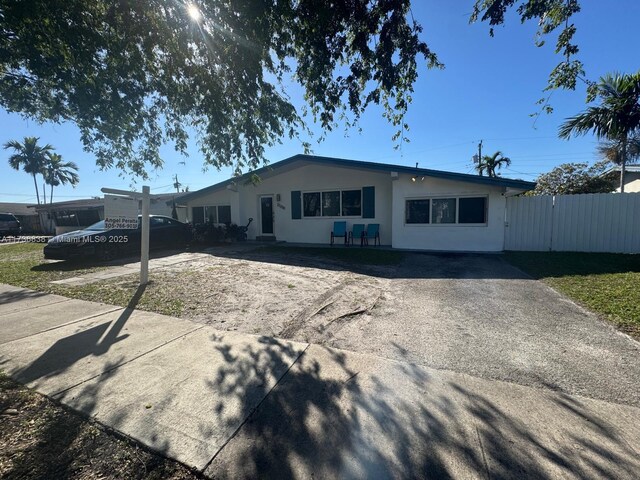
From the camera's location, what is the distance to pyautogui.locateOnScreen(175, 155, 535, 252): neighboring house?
9805 millimetres

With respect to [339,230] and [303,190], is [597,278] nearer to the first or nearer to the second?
[339,230]

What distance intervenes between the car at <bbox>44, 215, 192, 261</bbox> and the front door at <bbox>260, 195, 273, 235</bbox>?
4515 millimetres

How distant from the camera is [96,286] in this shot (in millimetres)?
5805

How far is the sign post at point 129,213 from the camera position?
5949 mm

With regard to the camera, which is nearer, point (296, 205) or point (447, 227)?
point (447, 227)

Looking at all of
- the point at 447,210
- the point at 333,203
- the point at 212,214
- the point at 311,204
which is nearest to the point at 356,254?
the point at 333,203

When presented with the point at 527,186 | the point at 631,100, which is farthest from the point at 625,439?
the point at 631,100

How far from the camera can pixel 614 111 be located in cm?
750

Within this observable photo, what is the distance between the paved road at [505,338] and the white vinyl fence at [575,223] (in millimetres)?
5228

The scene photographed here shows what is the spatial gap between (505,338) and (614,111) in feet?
27.8

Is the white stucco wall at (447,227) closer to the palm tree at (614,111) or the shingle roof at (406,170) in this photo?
the shingle roof at (406,170)

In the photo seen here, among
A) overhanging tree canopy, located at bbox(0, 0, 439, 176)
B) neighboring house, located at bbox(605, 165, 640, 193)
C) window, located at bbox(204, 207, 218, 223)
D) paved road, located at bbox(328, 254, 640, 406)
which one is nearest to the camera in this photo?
paved road, located at bbox(328, 254, 640, 406)

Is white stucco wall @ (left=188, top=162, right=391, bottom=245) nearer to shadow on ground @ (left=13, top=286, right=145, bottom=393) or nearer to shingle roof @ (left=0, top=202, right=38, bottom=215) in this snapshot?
shadow on ground @ (left=13, top=286, right=145, bottom=393)

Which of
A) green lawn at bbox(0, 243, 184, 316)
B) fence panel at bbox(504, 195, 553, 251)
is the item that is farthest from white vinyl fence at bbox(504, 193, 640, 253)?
green lawn at bbox(0, 243, 184, 316)
